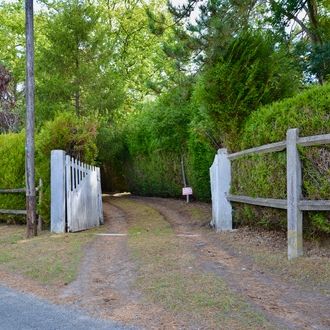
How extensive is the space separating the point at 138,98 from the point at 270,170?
22014mm

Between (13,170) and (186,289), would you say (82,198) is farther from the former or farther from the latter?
(186,289)

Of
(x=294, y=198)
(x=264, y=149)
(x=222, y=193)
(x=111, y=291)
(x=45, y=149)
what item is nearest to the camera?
(x=111, y=291)

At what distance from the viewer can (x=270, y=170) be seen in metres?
6.21

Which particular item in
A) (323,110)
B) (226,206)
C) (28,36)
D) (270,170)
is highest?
(28,36)

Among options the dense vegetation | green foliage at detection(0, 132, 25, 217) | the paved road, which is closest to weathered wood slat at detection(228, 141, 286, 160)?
the dense vegetation

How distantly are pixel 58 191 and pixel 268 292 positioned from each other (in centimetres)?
550

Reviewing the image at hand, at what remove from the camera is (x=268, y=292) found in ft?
13.7

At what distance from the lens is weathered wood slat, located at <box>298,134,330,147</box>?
490cm

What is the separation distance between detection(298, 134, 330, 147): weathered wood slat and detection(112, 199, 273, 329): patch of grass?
1.84 m

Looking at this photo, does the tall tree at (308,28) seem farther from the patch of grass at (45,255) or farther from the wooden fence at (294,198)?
the patch of grass at (45,255)

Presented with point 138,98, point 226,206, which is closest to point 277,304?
point 226,206

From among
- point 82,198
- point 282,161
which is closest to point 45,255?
point 82,198

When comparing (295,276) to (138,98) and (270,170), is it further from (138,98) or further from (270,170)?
(138,98)

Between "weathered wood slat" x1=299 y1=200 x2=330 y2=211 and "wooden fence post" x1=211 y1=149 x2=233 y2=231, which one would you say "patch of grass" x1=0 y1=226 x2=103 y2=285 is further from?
"weathered wood slat" x1=299 y1=200 x2=330 y2=211
